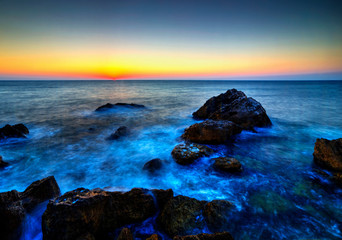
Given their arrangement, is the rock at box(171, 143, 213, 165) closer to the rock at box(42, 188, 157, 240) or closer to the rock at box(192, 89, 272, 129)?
the rock at box(42, 188, 157, 240)

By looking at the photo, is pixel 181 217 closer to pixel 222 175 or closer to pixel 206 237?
pixel 206 237

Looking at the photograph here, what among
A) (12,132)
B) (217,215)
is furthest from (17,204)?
(12,132)

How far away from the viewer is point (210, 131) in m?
8.21

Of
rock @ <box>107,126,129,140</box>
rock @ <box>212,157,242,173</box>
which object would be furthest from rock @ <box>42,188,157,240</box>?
rock @ <box>107,126,129,140</box>

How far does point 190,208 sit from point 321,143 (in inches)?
226

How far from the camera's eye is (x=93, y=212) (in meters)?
3.14

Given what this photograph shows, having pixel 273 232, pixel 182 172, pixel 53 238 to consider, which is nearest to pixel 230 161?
pixel 182 172

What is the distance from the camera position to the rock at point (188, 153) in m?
6.47

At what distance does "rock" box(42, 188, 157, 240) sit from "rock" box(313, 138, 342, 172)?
6214 millimetres

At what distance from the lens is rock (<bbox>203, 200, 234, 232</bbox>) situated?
11.7 ft

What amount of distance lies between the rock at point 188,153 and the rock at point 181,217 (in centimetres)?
259

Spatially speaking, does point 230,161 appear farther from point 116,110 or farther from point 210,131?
point 116,110

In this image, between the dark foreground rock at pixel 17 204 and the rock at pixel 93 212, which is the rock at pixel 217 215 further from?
the dark foreground rock at pixel 17 204

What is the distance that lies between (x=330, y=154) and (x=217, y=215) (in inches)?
197
